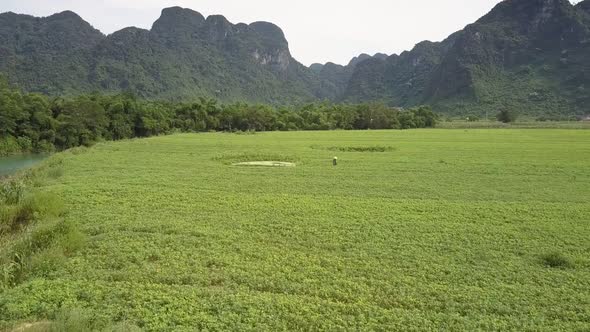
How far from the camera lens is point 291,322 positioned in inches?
300

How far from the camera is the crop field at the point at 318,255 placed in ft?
25.8

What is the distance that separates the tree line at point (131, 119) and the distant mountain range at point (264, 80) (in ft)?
151

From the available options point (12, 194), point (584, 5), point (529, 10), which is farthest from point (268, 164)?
point (584, 5)

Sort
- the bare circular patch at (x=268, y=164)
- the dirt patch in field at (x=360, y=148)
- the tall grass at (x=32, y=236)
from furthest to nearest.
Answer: the dirt patch in field at (x=360, y=148)
the bare circular patch at (x=268, y=164)
the tall grass at (x=32, y=236)

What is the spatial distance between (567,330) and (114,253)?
9816 millimetres

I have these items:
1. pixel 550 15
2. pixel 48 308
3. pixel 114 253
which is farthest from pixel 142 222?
pixel 550 15

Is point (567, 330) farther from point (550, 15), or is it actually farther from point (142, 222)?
point (550, 15)

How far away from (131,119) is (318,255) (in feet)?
207

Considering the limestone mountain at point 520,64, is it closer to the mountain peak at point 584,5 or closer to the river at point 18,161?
the mountain peak at point 584,5

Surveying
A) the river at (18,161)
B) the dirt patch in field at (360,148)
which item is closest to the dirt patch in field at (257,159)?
the dirt patch in field at (360,148)

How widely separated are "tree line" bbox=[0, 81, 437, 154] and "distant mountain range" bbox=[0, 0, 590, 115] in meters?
46.1

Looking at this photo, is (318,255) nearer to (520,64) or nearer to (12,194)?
(12,194)

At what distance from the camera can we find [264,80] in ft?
632

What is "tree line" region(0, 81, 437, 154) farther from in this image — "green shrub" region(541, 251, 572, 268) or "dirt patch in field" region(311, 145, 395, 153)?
"green shrub" region(541, 251, 572, 268)
